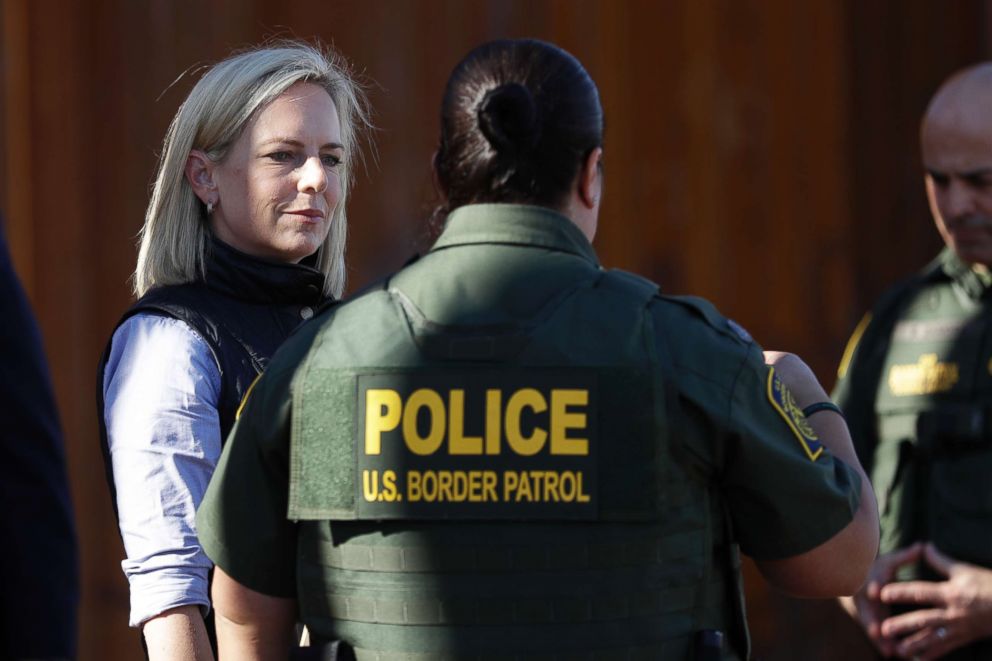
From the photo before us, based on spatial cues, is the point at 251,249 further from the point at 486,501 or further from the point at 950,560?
the point at 950,560

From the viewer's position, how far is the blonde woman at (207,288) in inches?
81.1

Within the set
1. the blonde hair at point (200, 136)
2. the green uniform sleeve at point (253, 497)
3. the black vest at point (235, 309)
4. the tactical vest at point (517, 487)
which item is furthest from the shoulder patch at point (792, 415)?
the blonde hair at point (200, 136)

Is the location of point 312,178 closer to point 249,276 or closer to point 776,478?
point 249,276

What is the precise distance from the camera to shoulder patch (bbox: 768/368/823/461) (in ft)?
5.77

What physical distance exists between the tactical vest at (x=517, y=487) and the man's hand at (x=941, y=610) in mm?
1592

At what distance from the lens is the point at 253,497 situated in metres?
1.82

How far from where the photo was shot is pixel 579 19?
15.0ft

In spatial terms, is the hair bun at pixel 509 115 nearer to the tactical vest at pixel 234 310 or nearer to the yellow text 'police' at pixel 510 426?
the yellow text 'police' at pixel 510 426

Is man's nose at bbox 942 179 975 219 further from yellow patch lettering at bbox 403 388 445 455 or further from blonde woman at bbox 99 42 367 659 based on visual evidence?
yellow patch lettering at bbox 403 388 445 455

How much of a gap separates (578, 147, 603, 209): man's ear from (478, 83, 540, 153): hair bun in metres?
0.09

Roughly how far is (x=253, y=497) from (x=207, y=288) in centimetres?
56

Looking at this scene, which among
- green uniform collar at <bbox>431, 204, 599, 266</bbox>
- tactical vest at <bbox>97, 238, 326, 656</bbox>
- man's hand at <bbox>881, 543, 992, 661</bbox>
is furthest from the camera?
man's hand at <bbox>881, 543, 992, 661</bbox>

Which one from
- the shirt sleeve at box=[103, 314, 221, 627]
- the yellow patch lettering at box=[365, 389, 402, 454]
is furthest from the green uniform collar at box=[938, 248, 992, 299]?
the yellow patch lettering at box=[365, 389, 402, 454]

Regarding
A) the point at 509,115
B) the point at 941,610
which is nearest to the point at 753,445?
the point at 509,115
